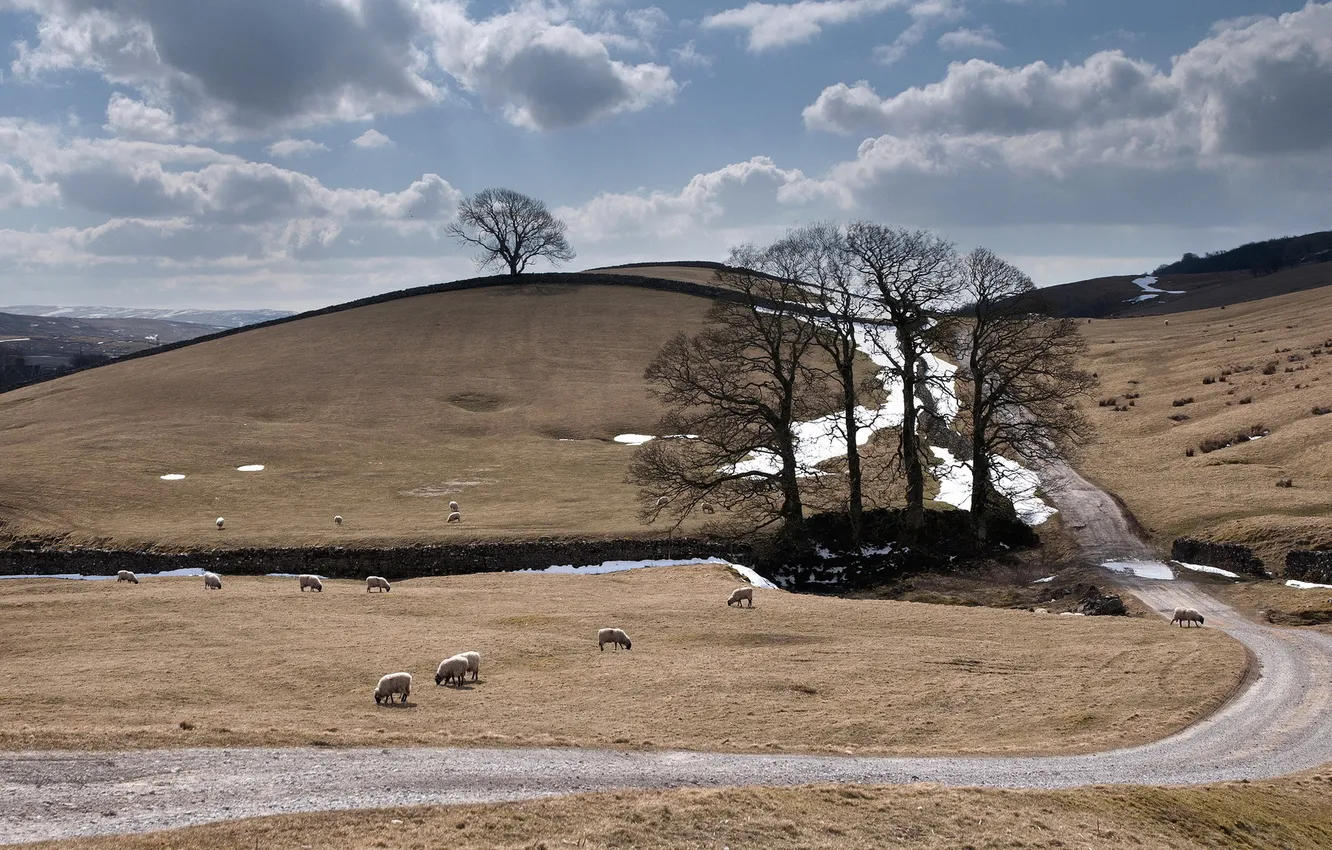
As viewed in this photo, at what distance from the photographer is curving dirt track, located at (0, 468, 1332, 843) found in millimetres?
15133

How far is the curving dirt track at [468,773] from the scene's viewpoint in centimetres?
1513

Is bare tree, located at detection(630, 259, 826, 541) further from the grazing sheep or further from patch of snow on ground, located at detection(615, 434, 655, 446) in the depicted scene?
the grazing sheep

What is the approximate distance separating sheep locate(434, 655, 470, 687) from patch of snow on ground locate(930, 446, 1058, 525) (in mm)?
30243

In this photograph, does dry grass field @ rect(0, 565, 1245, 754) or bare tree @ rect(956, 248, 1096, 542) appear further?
bare tree @ rect(956, 248, 1096, 542)

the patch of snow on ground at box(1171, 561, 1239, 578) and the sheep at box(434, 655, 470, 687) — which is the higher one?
the sheep at box(434, 655, 470, 687)

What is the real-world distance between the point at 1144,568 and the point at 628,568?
2298 centimetres

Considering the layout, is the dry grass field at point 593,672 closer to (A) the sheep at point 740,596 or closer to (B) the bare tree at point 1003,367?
(A) the sheep at point 740,596

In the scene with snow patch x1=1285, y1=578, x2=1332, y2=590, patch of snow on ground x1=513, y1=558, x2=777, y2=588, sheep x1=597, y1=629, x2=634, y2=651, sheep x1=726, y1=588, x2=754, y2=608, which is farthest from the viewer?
patch of snow on ground x1=513, y1=558, x2=777, y2=588

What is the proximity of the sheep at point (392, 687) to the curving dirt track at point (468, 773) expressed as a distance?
449 centimetres

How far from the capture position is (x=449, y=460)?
64.5 m

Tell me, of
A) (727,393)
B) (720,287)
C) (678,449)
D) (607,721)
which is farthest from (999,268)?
(720,287)

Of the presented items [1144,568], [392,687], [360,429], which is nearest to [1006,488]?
[1144,568]

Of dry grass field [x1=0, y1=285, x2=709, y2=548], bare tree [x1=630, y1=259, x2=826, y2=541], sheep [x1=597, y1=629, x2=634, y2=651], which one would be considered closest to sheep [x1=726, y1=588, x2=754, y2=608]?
sheep [x1=597, y1=629, x2=634, y2=651]

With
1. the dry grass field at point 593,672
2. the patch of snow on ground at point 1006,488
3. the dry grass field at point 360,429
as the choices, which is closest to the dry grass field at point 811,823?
the dry grass field at point 593,672
